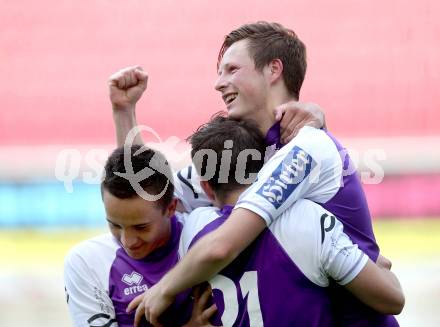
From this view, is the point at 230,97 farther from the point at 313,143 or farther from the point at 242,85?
the point at 313,143

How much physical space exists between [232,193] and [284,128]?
280 mm

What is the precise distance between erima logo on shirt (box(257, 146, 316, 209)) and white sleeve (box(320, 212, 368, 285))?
0.10 metres

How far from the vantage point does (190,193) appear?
237 cm

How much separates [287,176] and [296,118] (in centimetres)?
31

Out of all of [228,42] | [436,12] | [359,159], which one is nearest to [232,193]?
[228,42]

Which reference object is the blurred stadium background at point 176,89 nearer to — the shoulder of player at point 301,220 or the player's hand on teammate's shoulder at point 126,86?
the player's hand on teammate's shoulder at point 126,86

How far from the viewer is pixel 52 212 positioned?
6.61m

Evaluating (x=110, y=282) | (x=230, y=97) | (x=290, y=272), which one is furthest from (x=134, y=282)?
(x=230, y=97)

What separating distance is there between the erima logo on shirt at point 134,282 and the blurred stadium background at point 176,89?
173 inches

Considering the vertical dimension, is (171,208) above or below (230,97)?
below

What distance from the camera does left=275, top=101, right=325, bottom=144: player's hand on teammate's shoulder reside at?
2.16 m

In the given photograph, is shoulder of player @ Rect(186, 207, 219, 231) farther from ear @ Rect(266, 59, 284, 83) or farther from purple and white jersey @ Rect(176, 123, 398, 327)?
ear @ Rect(266, 59, 284, 83)

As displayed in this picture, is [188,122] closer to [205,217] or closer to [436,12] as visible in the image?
[436,12]

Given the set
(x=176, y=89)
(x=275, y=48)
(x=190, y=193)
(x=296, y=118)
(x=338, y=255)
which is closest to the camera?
(x=338, y=255)
